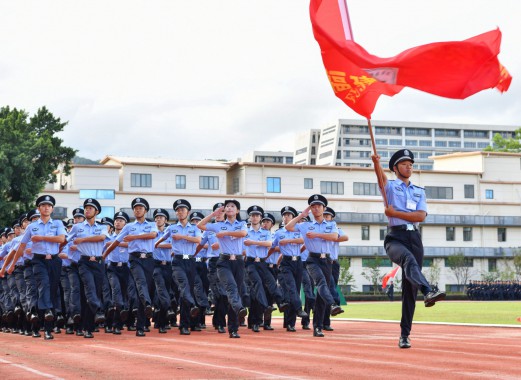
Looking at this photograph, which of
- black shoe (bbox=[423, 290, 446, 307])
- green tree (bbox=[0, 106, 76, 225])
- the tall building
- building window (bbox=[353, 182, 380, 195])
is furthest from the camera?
the tall building

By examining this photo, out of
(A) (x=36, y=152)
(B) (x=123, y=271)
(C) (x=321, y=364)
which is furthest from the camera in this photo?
(A) (x=36, y=152)

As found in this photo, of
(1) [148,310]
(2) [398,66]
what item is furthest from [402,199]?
(1) [148,310]

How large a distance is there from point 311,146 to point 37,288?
171 metres

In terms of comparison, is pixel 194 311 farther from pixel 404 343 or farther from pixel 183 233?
pixel 404 343

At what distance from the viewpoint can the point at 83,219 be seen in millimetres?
19594

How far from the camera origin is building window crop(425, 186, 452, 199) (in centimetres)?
8650

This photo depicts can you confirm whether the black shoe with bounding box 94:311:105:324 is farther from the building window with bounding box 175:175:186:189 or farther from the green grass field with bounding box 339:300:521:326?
the building window with bounding box 175:175:186:189

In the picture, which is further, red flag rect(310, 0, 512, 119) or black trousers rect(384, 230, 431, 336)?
black trousers rect(384, 230, 431, 336)

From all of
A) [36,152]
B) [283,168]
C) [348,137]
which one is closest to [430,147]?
[348,137]

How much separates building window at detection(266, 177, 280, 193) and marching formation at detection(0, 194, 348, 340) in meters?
60.7

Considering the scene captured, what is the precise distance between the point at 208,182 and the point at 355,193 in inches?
537

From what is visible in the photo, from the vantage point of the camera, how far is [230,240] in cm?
1673

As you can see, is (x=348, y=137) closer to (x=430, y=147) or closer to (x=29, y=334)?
(x=430, y=147)

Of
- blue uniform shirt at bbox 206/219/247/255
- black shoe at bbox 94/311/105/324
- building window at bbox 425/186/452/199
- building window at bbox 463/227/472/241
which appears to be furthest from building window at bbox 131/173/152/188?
blue uniform shirt at bbox 206/219/247/255
